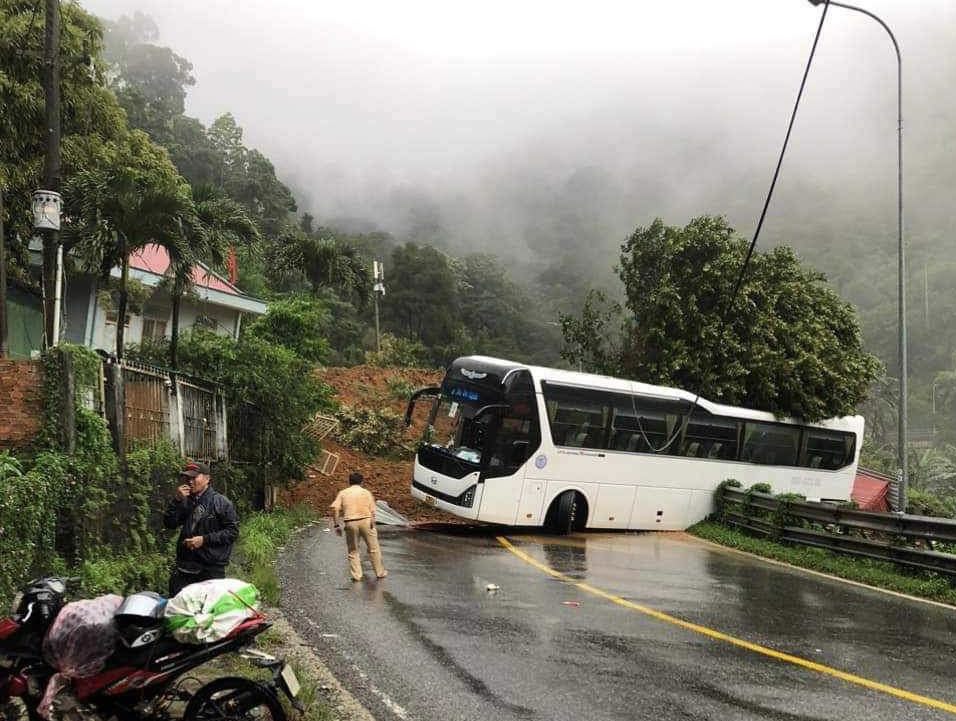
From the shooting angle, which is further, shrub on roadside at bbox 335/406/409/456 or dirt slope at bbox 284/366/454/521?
shrub on roadside at bbox 335/406/409/456

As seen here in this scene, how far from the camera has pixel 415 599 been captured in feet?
33.4

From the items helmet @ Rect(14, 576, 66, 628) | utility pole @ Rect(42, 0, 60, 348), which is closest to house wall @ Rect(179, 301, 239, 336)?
utility pole @ Rect(42, 0, 60, 348)

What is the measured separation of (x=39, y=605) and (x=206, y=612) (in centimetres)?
89

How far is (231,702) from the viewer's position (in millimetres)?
4770

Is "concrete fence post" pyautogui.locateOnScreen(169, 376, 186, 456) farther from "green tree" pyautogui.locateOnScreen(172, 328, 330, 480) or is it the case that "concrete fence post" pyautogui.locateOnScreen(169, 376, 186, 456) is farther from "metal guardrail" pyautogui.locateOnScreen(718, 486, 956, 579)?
"metal guardrail" pyautogui.locateOnScreen(718, 486, 956, 579)

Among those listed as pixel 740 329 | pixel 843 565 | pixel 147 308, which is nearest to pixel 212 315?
pixel 147 308

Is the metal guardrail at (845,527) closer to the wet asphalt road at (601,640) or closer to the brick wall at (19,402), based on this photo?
the wet asphalt road at (601,640)

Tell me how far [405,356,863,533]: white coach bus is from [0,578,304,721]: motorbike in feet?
41.1

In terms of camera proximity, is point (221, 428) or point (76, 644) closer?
point (76, 644)

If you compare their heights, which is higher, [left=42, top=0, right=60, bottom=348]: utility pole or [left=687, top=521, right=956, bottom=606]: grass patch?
[left=42, top=0, right=60, bottom=348]: utility pole

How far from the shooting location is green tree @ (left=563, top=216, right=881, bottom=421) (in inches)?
1010

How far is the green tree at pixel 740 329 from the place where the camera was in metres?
25.7

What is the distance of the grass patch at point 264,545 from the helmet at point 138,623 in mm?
4471

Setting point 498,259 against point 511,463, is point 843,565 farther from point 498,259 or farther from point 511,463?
point 498,259
